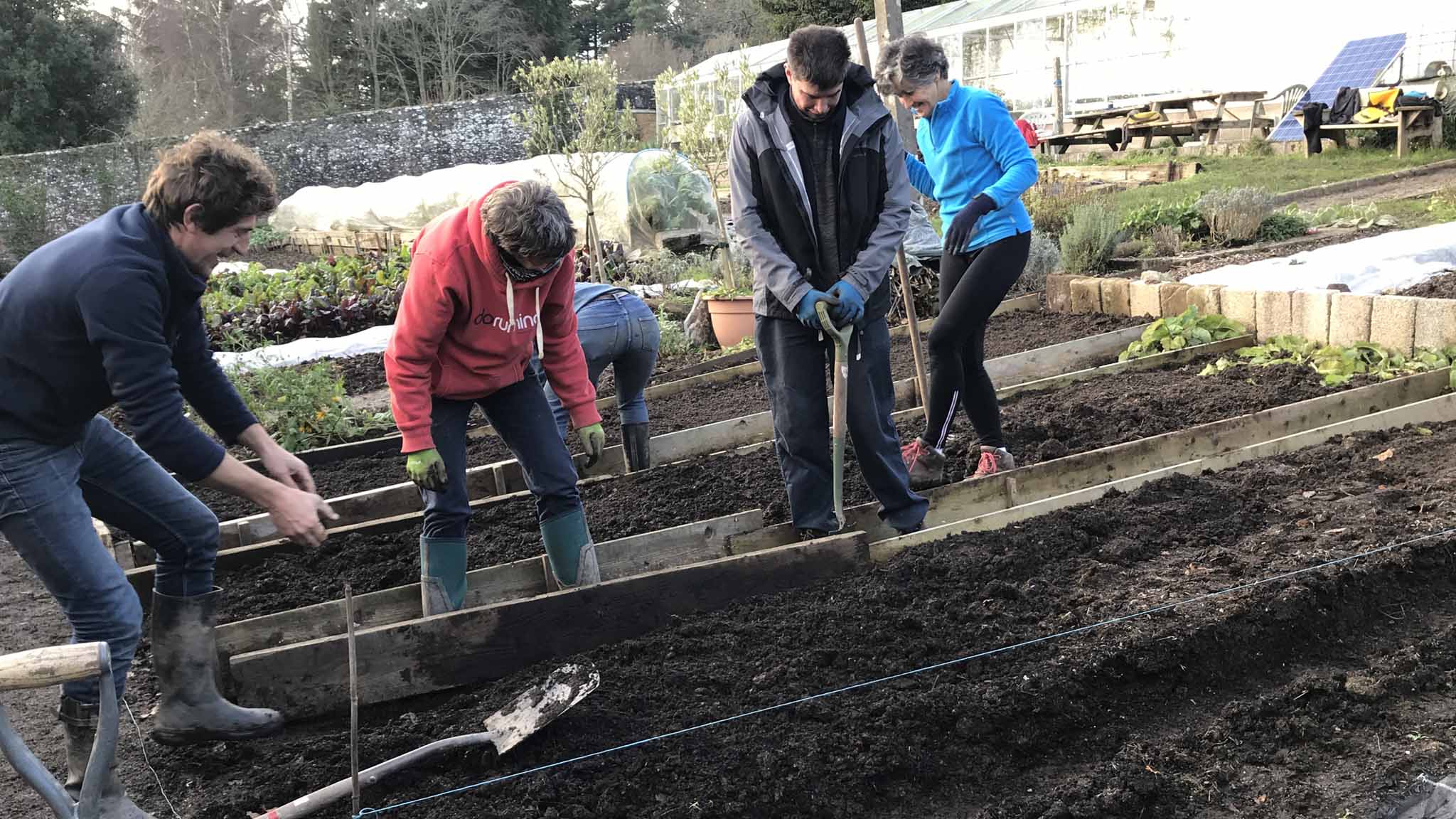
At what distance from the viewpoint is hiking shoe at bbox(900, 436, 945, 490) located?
4328mm

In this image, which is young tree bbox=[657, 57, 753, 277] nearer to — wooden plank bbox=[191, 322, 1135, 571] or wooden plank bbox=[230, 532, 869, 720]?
wooden plank bbox=[191, 322, 1135, 571]

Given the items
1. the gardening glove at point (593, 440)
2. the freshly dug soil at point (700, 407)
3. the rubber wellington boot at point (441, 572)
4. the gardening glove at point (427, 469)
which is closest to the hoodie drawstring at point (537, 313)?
the gardening glove at point (593, 440)

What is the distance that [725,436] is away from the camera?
17.4ft

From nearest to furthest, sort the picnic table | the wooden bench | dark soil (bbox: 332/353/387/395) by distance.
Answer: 1. dark soil (bbox: 332/353/387/395)
2. the wooden bench
3. the picnic table

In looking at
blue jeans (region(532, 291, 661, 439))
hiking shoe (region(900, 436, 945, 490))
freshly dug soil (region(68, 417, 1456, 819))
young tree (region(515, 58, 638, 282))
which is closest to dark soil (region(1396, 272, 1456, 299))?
freshly dug soil (region(68, 417, 1456, 819))

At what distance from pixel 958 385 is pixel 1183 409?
144 cm

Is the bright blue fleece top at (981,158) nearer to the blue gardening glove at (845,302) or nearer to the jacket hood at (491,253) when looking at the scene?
the blue gardening glove at (845,302)

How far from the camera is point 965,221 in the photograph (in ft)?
13.5

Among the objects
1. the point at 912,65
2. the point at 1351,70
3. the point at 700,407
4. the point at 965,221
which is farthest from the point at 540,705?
the point at 1351,70

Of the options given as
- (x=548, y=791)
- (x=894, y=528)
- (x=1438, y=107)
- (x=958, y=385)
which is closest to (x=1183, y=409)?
Result: (x=958, y=385)

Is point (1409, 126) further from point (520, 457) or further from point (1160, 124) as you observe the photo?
point (520, 457)

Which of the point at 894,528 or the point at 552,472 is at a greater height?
the point at 552,472

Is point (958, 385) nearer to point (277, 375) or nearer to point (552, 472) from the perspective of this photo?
point (552, 472)

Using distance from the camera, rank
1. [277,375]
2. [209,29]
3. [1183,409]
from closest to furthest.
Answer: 1. [1183,409]
2. [277,375]
3. [209,29]
